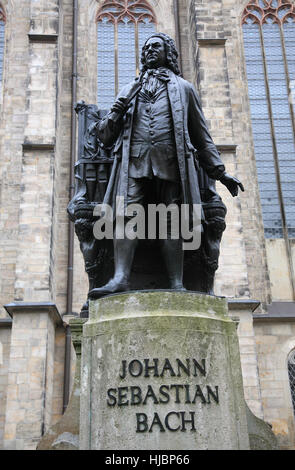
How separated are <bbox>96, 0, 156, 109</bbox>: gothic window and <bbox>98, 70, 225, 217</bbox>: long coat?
10569mm

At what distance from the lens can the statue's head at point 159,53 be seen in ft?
13.1

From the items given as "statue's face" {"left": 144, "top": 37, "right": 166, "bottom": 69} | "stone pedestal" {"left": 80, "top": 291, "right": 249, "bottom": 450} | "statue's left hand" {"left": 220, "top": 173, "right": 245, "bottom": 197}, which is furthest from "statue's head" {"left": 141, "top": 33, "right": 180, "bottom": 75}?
"stone pedestal" {"left": 80, "top": 291, "right": 249, "bottom": 450}

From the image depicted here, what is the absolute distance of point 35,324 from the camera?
10.5 meters

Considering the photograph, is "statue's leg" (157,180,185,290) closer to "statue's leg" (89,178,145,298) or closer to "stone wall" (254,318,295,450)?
"statue's leg" (89,178,145,298)

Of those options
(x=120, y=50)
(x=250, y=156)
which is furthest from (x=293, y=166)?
(x=120, y=50)

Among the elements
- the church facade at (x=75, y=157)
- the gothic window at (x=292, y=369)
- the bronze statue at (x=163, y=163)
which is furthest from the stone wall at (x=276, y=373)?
the bronze statue at (x=163, y=163)

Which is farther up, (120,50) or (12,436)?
(120,50)

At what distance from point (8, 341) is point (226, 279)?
16.5 feet

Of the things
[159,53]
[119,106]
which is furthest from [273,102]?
[119,106]

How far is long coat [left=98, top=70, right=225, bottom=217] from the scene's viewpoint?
3619 mm

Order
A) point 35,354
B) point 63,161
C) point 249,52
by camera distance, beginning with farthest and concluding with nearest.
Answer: point 249,52 → point 63,161 → point 35,354

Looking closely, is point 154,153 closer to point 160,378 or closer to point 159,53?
point 159,53

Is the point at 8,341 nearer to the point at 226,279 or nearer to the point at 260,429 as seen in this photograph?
the point at 226,279

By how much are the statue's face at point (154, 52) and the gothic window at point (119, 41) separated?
10431 millimetres
